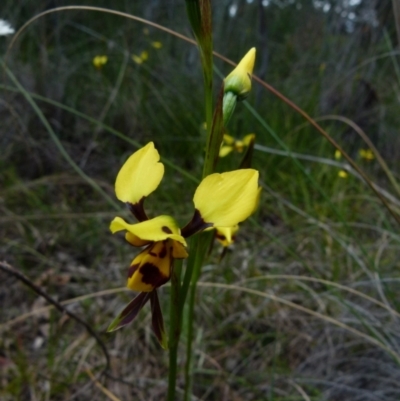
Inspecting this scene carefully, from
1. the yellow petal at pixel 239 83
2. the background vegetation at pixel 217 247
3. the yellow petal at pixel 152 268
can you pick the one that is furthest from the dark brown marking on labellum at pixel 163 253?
the background vegetation at pixel 217 247

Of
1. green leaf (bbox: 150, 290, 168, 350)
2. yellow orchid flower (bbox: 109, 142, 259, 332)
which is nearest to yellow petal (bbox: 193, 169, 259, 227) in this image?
yellow orchid flower (bbox: 109, 142, 259, 332)

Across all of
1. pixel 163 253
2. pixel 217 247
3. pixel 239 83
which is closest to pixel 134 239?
pixel 163 253

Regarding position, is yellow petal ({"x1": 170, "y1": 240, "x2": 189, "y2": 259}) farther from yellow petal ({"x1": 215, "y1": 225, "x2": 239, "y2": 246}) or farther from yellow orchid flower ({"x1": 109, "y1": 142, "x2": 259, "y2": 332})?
yellow petal ({"x1": 215, "y1": 225, "x2": 239, "y2": 246})

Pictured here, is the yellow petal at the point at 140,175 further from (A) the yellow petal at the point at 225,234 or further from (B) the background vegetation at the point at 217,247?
(B) the background vegetation at the point at 217,247

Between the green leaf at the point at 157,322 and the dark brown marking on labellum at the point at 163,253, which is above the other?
the dark brown marking on labellum at the point at 163,253

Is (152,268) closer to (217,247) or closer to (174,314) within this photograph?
(174,314)

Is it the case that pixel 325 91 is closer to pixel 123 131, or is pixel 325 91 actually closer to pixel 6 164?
pixel 123 131
